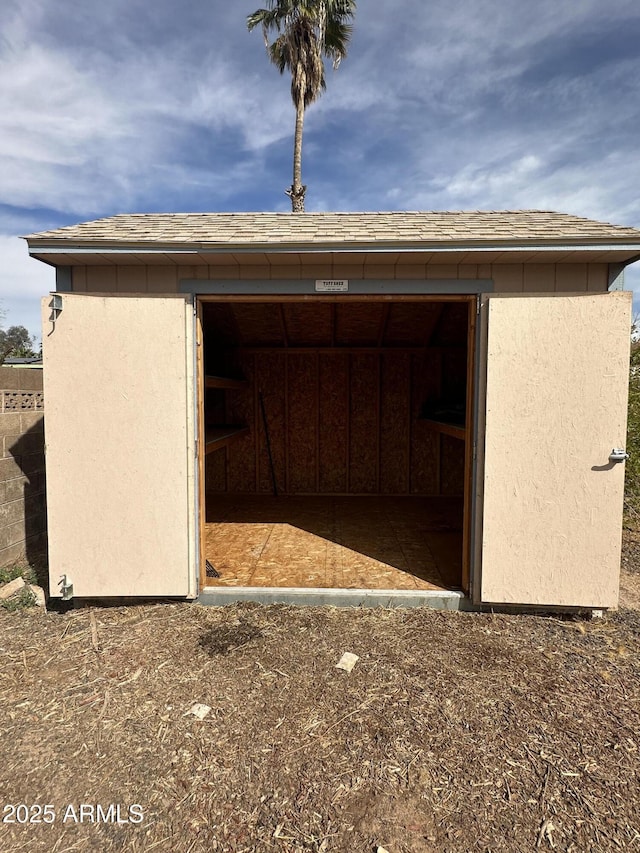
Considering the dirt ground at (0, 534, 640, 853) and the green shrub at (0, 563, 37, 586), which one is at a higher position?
the green shrub at (0, 563, 37, 586)

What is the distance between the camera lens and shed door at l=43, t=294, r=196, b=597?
3.87 meters

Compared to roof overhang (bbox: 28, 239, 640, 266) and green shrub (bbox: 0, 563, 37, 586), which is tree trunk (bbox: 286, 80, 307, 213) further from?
green shrub (bbox: 0, 563, 37, 586)

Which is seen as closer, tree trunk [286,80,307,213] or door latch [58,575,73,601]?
door latch [58,575,73,601]

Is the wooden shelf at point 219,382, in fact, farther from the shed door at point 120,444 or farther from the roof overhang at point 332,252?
the roof overhang at point 332,252

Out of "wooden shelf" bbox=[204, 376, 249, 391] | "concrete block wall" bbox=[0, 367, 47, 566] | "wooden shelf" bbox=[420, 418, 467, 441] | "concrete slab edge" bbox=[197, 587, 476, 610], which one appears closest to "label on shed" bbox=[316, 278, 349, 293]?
"wooden shelf" bbox=[420, 418, 467, 441]

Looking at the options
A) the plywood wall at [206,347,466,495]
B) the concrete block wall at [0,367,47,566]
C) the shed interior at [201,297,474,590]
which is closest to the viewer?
the concrete block wall at [0,367,47,566]

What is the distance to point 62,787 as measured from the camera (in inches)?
89.0

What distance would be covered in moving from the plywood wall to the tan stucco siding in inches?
167

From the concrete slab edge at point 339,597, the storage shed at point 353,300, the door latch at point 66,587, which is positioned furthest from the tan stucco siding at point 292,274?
the concrete slab edge at point 339,597

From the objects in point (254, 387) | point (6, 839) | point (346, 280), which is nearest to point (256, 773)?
point (6, 839)

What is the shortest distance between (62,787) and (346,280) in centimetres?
393

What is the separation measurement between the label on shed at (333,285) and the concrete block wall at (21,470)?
363 cm

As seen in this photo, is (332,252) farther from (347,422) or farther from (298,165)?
(298,165)

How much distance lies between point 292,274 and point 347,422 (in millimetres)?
4651
